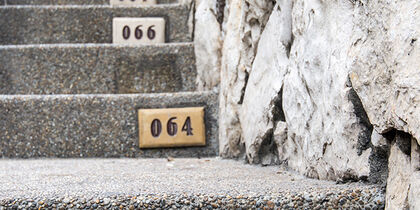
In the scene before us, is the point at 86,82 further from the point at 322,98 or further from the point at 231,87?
the point at 322,98

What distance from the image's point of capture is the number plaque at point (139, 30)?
6.88ft

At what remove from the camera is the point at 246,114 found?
51.6 inches

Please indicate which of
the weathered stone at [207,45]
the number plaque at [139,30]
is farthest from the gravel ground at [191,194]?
the number plaque at [139,30]

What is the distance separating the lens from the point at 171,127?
1.57 m

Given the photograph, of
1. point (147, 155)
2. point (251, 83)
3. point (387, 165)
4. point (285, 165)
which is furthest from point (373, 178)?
point (147, 155)

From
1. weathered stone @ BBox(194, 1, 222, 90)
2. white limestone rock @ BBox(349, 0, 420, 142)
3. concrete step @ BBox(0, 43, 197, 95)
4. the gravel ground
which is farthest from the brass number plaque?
white limestone rock @ BBox(349, 0, 420, 142)

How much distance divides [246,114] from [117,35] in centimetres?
97

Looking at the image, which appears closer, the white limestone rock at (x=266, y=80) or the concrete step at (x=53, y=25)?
the white limestone rock at (x=266, y=80)

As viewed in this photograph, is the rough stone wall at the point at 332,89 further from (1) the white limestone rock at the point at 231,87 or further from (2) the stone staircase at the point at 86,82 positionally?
(2) the stone staircase at the point at 86,82

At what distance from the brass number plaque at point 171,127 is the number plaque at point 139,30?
61 centimetres

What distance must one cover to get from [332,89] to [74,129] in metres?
0.99

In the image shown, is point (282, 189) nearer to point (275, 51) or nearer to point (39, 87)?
point (275, 51)

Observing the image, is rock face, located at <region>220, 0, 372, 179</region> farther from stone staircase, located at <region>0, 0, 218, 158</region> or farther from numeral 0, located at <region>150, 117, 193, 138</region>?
stone staircase, located at <region>0, 0, 218, 158</region>

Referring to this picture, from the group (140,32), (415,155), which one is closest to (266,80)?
(415,155)
